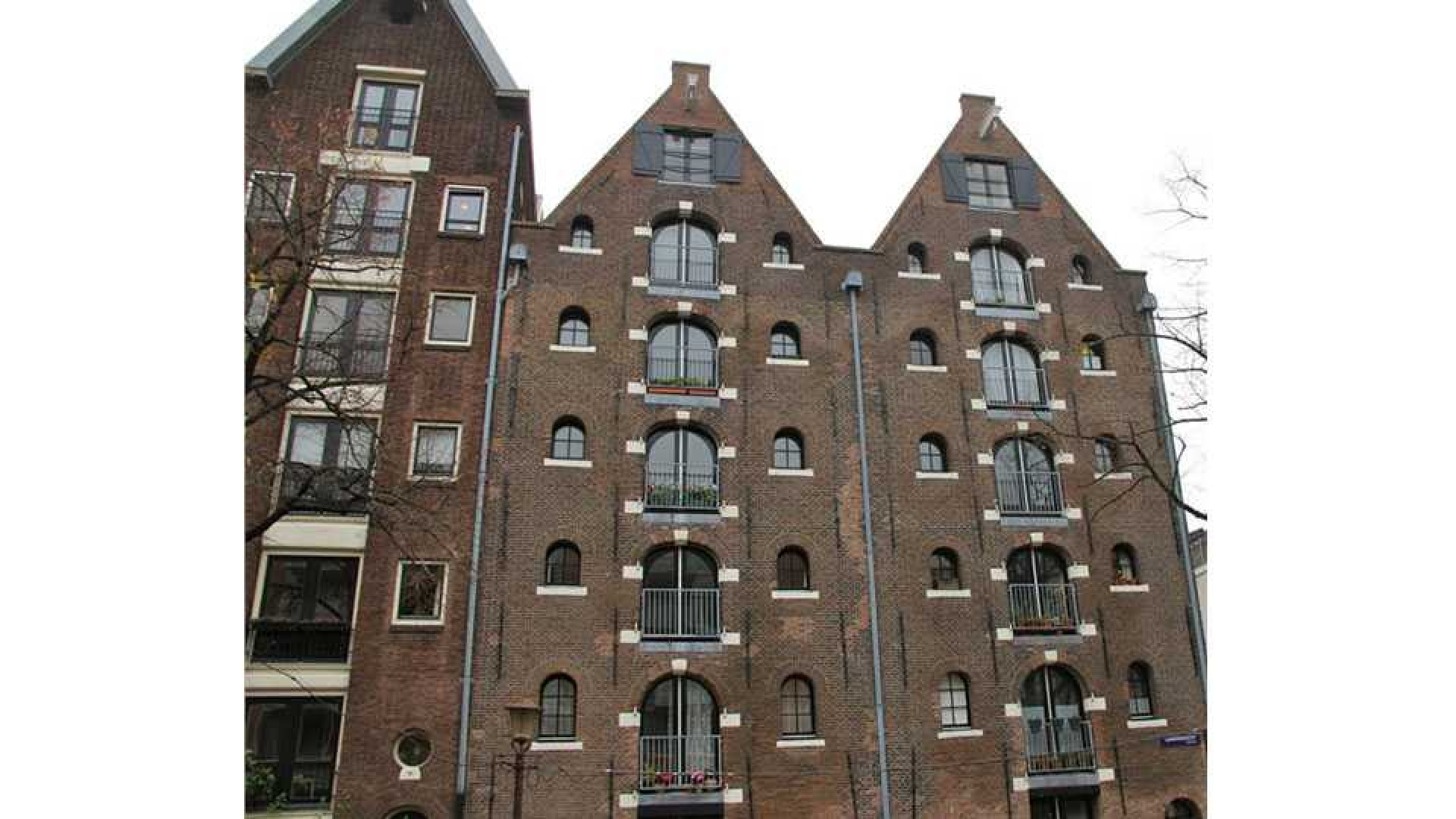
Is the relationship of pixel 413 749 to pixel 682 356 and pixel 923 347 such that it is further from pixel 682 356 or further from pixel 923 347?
pixel 923 347

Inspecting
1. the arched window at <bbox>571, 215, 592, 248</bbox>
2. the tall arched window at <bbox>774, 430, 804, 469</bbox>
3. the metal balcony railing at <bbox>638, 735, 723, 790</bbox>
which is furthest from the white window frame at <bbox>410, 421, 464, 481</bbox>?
the tall arched window at <bbox>774, 430, 804, 469</bbox>

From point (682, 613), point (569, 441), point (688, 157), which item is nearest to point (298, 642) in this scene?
point (569, 441)

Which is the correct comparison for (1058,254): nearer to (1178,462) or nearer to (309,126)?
(1178,462)

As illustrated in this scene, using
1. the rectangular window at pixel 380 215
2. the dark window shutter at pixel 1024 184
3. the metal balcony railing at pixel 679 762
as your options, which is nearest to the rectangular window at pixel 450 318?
the rectangular window at pixel 380 215

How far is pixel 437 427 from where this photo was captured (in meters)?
16.2

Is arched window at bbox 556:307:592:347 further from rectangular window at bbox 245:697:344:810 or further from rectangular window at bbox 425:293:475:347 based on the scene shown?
rectangular window at bbox 245:697:344:810

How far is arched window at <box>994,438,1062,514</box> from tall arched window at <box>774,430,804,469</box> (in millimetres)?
4002

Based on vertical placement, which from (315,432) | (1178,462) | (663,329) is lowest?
(1178,462)

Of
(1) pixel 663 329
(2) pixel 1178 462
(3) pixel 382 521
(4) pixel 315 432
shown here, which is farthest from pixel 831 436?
(4) pixel 315 432

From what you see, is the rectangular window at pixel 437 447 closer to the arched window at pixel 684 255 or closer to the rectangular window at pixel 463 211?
the rectangular window at pixel 463 211

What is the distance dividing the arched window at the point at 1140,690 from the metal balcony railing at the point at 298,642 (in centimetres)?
1427

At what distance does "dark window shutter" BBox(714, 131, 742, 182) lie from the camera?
752 inches

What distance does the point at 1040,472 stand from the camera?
57.8 ft

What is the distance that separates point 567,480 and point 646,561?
2.11m
